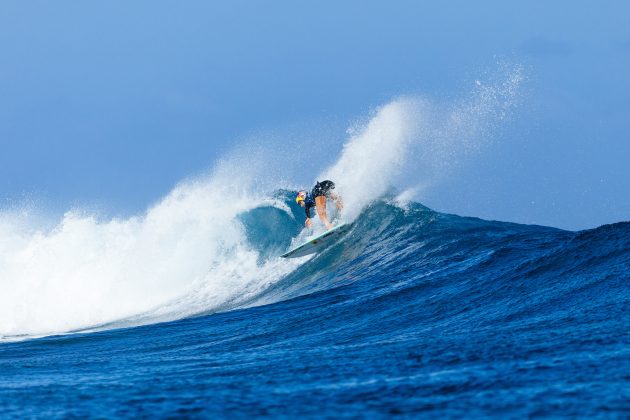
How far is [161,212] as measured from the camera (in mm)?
21672

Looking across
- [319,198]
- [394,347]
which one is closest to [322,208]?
[319,198]

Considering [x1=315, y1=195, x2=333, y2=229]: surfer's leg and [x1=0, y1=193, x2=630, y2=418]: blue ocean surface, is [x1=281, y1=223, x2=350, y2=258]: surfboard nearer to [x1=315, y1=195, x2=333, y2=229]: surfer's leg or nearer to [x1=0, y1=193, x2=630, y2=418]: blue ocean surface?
[x1=315, y1=195, x2=333, y2=229]: surfer's leg

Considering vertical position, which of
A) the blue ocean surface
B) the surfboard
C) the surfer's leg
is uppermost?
the surfer's leg

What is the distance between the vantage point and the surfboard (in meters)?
16.4

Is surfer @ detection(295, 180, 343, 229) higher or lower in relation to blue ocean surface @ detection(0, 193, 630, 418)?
higher

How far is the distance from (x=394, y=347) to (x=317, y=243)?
10.1m

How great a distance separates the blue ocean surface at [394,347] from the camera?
438 cm

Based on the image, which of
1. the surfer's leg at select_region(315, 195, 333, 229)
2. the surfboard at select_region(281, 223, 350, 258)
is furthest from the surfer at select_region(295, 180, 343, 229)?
the surfboard at select_region(281, 223, 350, 258)

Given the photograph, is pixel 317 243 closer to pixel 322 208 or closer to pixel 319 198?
pixel 322 208

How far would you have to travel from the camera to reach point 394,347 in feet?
21.4

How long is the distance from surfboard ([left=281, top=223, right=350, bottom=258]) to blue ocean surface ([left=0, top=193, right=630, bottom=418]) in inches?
50.1

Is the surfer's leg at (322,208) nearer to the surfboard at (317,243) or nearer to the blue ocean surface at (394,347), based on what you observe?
the surfboard at (317,243)

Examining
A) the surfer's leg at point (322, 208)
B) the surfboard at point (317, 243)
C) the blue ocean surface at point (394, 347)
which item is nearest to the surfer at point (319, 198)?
the surfer's leg at point (322, 208)

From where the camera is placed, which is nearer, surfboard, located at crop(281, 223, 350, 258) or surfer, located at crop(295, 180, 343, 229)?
surfboard, located at crop(281, 223, 350, 258)
